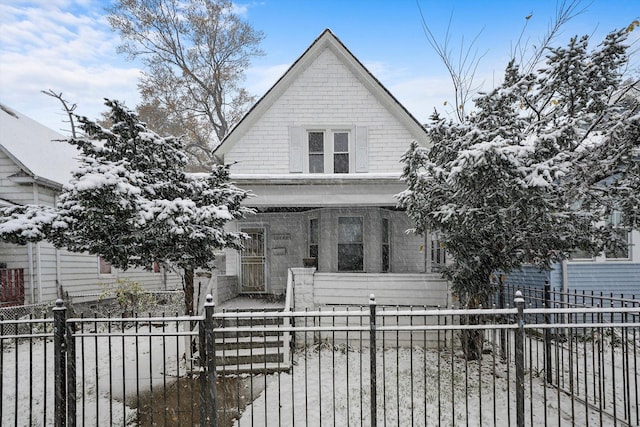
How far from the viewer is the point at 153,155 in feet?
23.4

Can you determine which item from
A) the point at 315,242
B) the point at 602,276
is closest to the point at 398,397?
the point at 315,242

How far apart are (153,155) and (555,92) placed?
7525 mm

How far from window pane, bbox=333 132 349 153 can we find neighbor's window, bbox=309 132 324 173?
0.41 m

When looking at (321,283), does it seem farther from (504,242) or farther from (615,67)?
(615,67)

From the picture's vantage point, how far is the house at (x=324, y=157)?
38.6ft

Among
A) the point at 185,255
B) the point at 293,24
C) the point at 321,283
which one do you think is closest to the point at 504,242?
the point at 321,283

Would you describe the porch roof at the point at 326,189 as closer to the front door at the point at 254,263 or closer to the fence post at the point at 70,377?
the front door at the point at 254,263

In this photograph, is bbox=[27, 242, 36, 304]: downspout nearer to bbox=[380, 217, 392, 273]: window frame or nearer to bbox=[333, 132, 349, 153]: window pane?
bbox=[333, 132, 349, 153]: window pane

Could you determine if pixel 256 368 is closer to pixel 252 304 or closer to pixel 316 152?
pixel 252 304

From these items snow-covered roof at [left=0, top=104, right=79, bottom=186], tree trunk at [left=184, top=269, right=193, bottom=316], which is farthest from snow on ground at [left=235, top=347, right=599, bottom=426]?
snow-covered roof at [left=0, top=104, right=79, bottom=186]

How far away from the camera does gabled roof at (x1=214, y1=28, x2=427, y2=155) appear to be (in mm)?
12062

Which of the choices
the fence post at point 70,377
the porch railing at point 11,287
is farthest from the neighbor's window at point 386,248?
the porch railing at point 11,287

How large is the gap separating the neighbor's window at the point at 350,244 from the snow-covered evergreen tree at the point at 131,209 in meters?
4.74

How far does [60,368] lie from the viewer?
4445 mm
